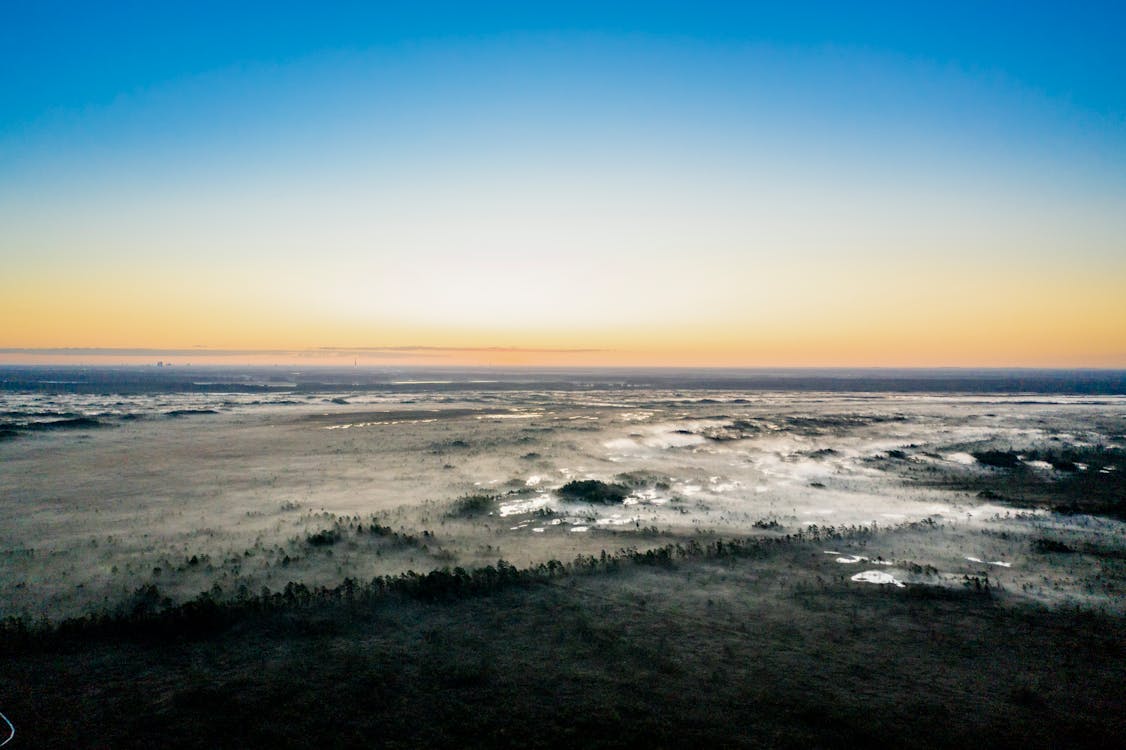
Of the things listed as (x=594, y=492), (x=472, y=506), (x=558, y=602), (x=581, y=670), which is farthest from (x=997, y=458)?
(x=581, y=670)

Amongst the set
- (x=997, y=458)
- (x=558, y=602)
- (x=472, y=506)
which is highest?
(x=997, y=458)

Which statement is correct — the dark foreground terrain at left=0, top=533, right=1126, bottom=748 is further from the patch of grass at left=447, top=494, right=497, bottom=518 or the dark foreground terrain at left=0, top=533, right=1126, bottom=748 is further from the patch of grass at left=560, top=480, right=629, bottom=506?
the patch of grass at left=560, top=480, right=629, bottom=506

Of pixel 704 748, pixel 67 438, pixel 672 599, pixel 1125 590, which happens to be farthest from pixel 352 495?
pixel 67 438

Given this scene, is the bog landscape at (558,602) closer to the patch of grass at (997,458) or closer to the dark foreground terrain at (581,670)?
the dark foreground terrain at (581,670)

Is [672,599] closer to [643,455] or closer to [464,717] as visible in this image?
[464,717]

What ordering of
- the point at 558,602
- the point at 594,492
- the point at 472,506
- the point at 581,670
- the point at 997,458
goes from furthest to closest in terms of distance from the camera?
the point at 997,458 < the point at 594,492 < the point at 472,506 < the point at 558,602 < the point at 581,670

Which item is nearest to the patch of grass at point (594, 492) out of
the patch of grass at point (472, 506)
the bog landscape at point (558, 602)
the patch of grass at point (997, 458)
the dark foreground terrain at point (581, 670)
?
the bog landscape at point (558, 602)

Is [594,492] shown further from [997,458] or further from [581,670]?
[997,458]

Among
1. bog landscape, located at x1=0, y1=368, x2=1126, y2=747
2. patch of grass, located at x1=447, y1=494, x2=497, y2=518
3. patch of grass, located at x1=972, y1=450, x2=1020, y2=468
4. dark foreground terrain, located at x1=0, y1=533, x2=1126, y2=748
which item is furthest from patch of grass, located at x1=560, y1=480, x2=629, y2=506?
patch of grass, located at x1=972, y1=450, x2=1020, y2=468
